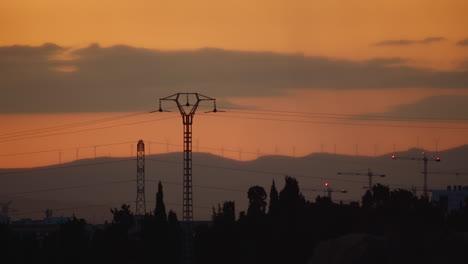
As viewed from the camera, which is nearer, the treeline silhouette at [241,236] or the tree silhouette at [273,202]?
the treeline silhouette at [241,236]

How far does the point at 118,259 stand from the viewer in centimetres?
11906

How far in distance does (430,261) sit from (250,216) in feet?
198

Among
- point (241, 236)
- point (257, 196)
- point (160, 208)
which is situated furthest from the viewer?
point (257, 196)

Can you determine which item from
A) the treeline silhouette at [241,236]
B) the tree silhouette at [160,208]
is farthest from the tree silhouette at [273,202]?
the tree silhouette at [160,208]

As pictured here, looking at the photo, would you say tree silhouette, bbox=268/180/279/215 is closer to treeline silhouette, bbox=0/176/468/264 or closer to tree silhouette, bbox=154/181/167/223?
treeline silhouette, bbox=0/176/468/264

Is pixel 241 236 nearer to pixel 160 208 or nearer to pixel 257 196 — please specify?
pixel 160 208

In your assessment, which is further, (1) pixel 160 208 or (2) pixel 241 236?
(1) pixel 160 208

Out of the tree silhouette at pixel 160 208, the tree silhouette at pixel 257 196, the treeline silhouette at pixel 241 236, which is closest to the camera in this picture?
the treeline silhouette at pixel 241 236

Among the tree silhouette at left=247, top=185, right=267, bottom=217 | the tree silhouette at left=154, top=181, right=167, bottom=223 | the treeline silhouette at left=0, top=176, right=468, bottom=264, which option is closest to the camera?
the treeline silhouette at left=0, top=176, right=468, bottom=264

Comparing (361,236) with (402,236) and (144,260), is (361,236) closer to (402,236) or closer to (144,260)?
(402,236)

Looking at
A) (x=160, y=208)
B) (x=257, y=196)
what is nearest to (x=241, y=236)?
(x=160, y=208)

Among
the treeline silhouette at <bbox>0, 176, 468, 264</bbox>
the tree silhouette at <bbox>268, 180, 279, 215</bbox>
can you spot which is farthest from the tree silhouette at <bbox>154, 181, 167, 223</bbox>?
the tree silhouette at <bbox>268, 180, 279, 215</bbox>

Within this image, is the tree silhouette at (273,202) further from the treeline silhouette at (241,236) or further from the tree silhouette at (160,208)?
the tree silhouette at (160,208)

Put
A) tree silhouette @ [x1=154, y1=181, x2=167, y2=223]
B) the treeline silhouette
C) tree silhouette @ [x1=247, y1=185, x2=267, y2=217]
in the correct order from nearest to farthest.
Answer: the treeline silhouette → tree silhouette @ [x1=154, y1=181, x2=167, y2=223] → tree silhouette @ [x1=247, y1=185, x2=267, y2=217]
